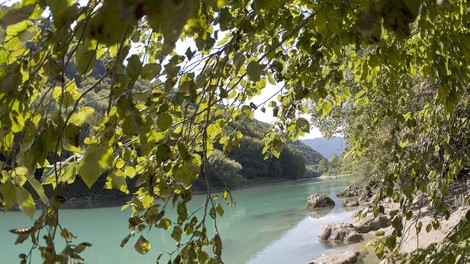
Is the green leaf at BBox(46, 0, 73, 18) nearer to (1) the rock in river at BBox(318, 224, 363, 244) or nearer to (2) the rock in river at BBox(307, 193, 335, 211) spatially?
(1) the rock in river at BBox(318, 224, 363, 244)

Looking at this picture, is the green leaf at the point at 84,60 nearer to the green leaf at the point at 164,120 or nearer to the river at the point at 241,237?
the green leaf at the point at 164,120

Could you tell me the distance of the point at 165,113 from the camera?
111cm

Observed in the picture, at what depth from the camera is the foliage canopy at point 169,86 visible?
0.69 meters

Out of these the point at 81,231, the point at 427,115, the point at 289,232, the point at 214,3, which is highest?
the point at 214,3

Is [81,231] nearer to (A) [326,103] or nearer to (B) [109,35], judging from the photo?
(A) [326,103]

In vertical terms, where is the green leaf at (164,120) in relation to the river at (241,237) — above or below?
above

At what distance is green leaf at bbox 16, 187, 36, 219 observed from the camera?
0.85 metres

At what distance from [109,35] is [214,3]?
0.50 m

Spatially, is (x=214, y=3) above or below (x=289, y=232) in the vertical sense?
above

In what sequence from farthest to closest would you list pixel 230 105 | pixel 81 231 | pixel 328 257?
pixel 81 231 < pixel 328 257 < pixel 230 105

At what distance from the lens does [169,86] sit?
113 cm

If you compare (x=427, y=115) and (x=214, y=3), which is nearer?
(x=214, y=3)

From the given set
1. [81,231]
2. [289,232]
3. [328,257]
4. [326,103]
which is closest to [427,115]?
[326,103]

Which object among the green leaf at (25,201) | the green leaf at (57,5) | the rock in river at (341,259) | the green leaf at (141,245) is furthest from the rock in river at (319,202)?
the green leaf at (57,5)
